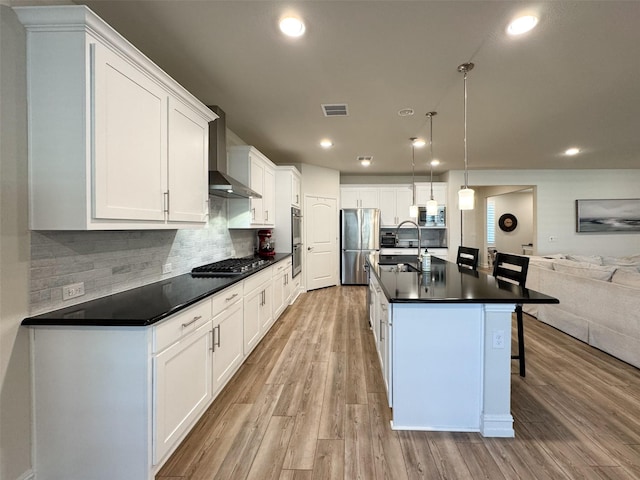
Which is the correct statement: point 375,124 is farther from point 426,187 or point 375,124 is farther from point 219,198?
point 426,187

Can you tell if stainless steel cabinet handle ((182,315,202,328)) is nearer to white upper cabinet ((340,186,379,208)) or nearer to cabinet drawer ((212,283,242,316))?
cabinet drawer ((212,283,242,316))

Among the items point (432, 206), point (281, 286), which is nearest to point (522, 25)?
point (432, 206)

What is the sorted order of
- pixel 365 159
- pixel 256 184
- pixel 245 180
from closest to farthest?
1. pixel 245 180
2. pixel 256 184
3. pixel 365 159

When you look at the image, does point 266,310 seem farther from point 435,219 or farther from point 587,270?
point 435,219

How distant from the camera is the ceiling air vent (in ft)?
10.7

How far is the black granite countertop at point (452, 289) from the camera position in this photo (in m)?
1.85

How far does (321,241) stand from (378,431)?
4641 millimetres

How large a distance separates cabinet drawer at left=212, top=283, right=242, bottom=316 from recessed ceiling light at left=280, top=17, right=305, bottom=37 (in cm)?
188

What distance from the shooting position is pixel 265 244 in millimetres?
4754

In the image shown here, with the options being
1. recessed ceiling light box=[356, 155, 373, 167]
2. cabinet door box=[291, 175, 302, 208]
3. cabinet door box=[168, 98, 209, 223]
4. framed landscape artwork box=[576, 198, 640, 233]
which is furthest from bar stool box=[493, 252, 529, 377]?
framed landscape artwork box=[576, 198, 640, 233]

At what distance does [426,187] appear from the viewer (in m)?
6.81

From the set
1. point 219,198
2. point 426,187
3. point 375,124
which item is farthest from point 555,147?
point 219,198

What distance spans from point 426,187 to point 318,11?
5.50 metres

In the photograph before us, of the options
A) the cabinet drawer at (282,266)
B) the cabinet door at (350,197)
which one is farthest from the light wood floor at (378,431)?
the cabinet door at (350,197)
